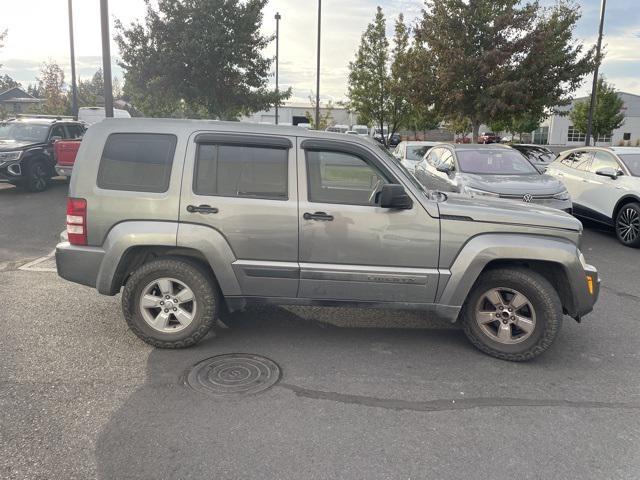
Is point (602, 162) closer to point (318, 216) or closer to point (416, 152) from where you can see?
point (416, 152)

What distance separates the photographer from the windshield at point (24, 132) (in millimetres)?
12906

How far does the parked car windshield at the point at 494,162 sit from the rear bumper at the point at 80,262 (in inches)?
278

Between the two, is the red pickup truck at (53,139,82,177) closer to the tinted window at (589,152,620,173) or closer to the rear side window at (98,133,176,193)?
the rear side window at (98,133,176,193)

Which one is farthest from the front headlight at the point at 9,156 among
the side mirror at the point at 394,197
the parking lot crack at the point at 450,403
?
the parking lot crack at the point at 450,403

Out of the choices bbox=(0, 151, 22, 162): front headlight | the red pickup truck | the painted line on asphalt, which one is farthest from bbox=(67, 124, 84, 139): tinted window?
the painted line on asphalt

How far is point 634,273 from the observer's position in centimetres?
699

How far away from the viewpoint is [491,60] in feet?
54.0

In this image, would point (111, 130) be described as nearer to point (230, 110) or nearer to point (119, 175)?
point (119, 175)

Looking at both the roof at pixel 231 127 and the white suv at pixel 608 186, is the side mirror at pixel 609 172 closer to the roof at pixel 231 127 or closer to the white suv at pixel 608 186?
the white suv at pixel 608 186

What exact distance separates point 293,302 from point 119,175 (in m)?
1.81

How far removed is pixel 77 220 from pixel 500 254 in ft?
11.4

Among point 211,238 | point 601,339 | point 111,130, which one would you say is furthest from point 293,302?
point 601,339

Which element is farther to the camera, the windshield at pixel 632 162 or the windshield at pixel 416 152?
the windshield at pixel 416 152

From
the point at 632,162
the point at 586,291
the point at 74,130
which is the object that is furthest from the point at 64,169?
the point at 632,162
